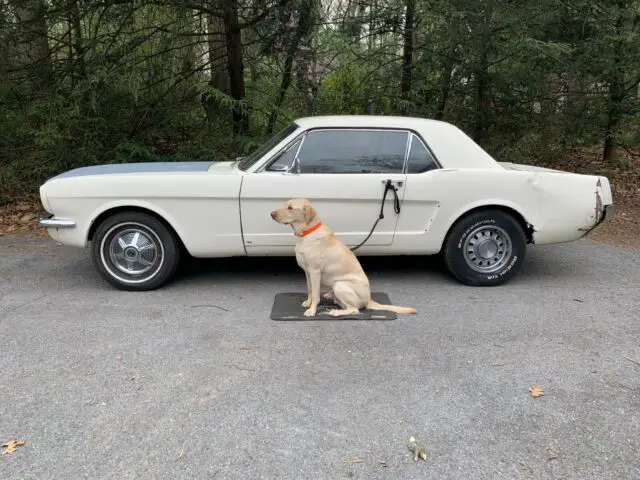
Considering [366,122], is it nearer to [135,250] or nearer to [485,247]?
[485,247]

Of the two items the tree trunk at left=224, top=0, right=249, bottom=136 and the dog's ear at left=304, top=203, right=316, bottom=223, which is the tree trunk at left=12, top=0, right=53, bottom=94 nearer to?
the tree trunk at left=224, top=0, right=249, bottom=136

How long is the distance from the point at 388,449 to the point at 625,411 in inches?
57.7

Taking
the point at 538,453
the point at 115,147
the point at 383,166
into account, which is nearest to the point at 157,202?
the point at 383,166

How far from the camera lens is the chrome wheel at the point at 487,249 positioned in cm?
517

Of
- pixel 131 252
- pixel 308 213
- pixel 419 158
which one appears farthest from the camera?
pixel 419 158

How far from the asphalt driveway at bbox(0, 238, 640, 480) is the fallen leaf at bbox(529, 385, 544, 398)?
64 mm

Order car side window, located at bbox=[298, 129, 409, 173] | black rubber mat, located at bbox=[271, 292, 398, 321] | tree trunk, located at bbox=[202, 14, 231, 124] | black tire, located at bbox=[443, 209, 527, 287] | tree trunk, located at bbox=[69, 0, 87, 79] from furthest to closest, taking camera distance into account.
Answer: tree trunk, located at bbox=[202, 14, 231, 124] < tree trunk, located at bbox=[69, 0, 87, 79] < black tire, located at bbox=[443, 209, 527, 287] < car side window, located at bbox=[298, 129, 409, 173] < black rubber mat, located at bbox=[271, 292, 398, 321]

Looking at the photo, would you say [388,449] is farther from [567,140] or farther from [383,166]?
[567,140]

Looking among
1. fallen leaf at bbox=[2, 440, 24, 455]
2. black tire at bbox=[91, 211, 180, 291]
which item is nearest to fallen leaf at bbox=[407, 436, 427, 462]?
fallen leaf at bbox=[2, 440, 24, 455]

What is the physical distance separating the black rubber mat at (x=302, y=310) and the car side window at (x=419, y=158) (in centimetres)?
125

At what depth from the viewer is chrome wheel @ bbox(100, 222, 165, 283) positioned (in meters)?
4.95

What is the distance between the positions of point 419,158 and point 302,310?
1.85 meters

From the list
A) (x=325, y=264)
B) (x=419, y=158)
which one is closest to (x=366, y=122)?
(x=419, y=158)

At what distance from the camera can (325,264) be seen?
4.44 meters
